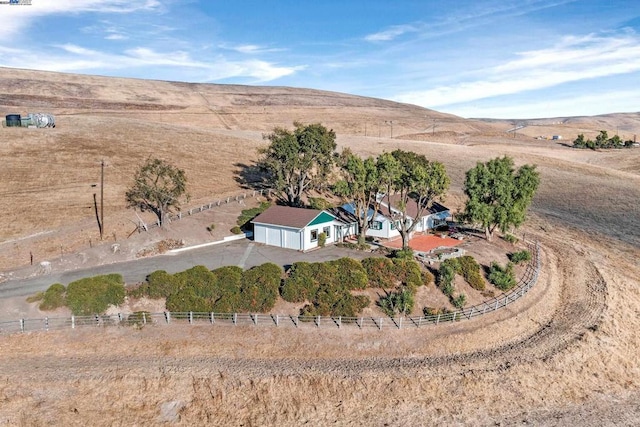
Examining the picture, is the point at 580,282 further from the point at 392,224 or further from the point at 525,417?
the point at 525,417

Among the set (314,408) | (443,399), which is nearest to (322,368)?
(314,408)

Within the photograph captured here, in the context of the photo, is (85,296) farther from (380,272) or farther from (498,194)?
(498,194)

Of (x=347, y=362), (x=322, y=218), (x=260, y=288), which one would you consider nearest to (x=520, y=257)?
(x=322, y=218)

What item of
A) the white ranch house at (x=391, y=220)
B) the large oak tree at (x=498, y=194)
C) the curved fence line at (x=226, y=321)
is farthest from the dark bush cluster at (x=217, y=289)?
the large oak tree at (x=498, y=194)

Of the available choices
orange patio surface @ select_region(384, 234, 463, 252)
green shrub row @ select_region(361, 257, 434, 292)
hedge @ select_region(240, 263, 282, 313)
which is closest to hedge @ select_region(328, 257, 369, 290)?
green shrub row @ select_region(361, 257, 434, 292)

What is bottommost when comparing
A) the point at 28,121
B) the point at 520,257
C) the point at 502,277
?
the point at 502,277
